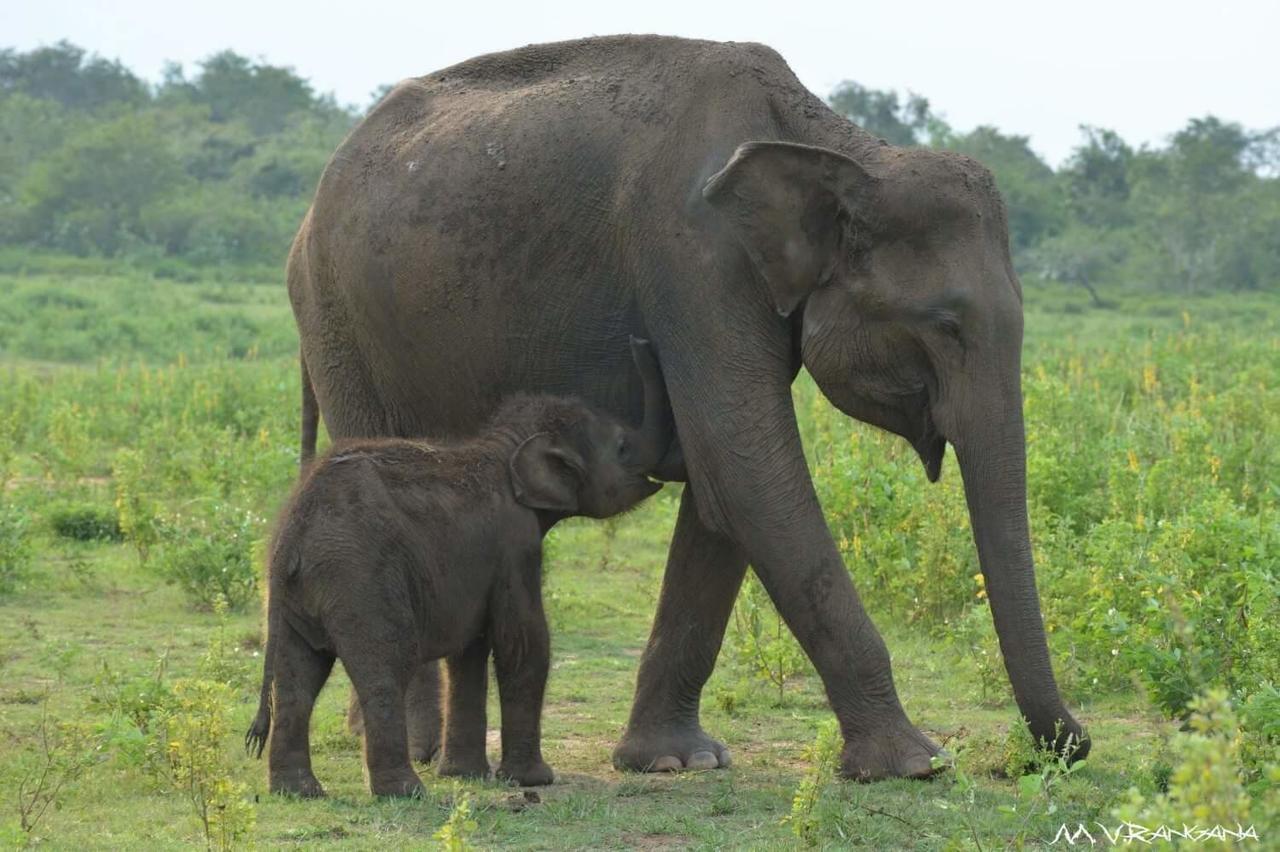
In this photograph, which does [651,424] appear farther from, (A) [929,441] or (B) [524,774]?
(B) [524,774]

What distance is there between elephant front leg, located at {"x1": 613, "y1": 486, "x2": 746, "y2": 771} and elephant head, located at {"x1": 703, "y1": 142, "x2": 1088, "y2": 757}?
0.92 m

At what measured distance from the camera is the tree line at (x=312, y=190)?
39906mm

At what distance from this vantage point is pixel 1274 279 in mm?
39281

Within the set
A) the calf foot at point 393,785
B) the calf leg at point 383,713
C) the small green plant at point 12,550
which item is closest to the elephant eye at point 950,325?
the calf leg at point 383,713

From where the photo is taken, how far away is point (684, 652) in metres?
6.79

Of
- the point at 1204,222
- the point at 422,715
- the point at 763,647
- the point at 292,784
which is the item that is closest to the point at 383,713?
the point at 292,784

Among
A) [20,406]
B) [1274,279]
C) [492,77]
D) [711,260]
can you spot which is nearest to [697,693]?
[711,260]

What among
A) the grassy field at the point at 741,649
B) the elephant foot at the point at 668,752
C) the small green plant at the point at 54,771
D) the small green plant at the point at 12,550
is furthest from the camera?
the small green plant at the point at 12,550

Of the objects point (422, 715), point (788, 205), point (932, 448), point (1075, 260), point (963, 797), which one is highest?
point (1075, 260)

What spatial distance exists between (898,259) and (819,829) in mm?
1702

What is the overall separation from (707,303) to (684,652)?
1.42 metres

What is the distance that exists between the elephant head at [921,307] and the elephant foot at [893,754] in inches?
16.6

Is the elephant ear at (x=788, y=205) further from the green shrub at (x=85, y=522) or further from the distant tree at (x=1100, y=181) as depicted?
the distant tree at (x=1100, y=181)

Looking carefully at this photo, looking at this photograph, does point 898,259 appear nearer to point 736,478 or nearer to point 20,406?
point 736,478
